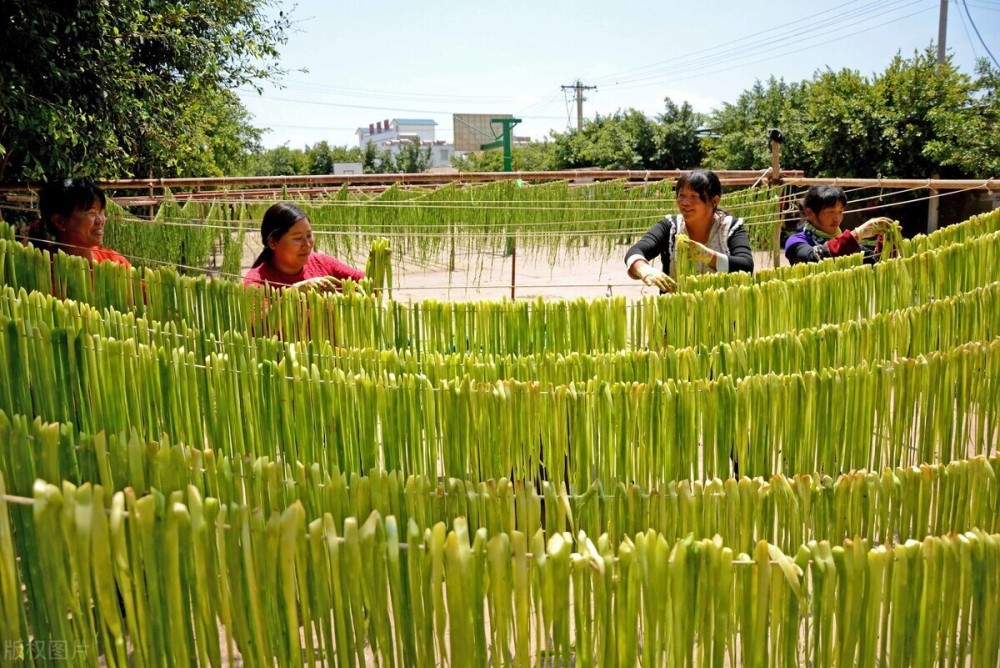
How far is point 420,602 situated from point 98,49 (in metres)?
5.41

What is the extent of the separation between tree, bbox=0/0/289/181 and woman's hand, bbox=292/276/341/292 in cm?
267

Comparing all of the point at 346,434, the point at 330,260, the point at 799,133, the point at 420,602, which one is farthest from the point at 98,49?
the point at 799,133

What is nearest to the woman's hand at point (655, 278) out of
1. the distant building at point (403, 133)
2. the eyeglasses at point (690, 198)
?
the eyeglasses at point (690, 198)

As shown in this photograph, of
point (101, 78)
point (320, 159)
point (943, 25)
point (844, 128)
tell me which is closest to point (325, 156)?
point (320, 159)

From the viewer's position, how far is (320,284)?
9.93 feet

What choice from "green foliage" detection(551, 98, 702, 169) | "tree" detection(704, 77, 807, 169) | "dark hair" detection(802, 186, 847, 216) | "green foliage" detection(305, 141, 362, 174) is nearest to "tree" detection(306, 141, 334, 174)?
"green foliage" detection(305, 141, 362, 174)

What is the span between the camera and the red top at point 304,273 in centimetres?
301

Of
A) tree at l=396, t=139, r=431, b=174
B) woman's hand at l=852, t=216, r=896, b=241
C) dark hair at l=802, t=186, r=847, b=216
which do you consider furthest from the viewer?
tree at l=396, t=139, r=431, b=174

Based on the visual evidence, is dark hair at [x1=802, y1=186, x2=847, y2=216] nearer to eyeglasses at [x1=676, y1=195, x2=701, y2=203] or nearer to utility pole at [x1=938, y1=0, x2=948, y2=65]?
eyeglasses at [x1=676, y1=195, x2=701, y2=203]

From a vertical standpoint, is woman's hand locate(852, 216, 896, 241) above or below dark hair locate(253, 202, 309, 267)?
below

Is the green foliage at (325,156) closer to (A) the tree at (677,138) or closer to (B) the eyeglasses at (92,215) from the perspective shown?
(A) the tree at (677,138)

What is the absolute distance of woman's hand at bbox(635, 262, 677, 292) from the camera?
10.1 ft

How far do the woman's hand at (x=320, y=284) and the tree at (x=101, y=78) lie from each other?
267 cm

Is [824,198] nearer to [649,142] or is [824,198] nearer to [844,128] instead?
[844,128]
